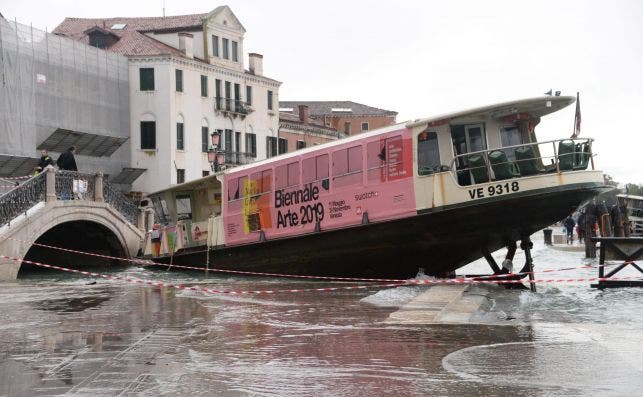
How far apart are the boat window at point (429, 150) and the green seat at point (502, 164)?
1.30 meters

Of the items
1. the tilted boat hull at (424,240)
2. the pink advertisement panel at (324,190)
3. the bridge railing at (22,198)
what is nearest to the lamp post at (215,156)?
the bridge railing at (22,198)

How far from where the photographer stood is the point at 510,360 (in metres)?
8.54

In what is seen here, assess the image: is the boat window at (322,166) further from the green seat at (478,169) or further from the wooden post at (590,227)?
the wooden post at (590,227)

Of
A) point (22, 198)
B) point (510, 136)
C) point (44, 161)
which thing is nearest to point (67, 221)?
point (44, 161)

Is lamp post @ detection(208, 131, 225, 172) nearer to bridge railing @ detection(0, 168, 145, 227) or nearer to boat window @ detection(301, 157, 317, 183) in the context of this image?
bridge railing @ detection(0, 168, 145, 227)

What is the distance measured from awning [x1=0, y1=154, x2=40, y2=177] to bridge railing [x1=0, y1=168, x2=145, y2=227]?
1212 centimetres

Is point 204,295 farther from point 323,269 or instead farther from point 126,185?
point 126,185

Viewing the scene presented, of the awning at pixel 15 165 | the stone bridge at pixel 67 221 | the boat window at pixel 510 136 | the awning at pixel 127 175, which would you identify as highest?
the awning at pixel 127 175

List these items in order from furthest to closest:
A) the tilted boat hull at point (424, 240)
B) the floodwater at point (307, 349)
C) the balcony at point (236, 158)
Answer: the balcony at point (236, 158) < the tilted boat hull at point (424, 240) < the floodwater at point (307, 349)

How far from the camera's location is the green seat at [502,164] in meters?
18.5

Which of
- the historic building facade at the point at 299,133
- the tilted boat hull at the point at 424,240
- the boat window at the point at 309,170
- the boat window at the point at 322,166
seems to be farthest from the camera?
the historic building facade at the point at 299,133

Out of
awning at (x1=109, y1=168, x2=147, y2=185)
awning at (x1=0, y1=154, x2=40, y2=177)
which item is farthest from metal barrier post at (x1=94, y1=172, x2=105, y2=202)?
awning at (x1=109, y1=168, x2=147, y2=185)

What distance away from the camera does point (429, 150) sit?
19.5m

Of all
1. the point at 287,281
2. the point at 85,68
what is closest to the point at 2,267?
the point at 287,281
